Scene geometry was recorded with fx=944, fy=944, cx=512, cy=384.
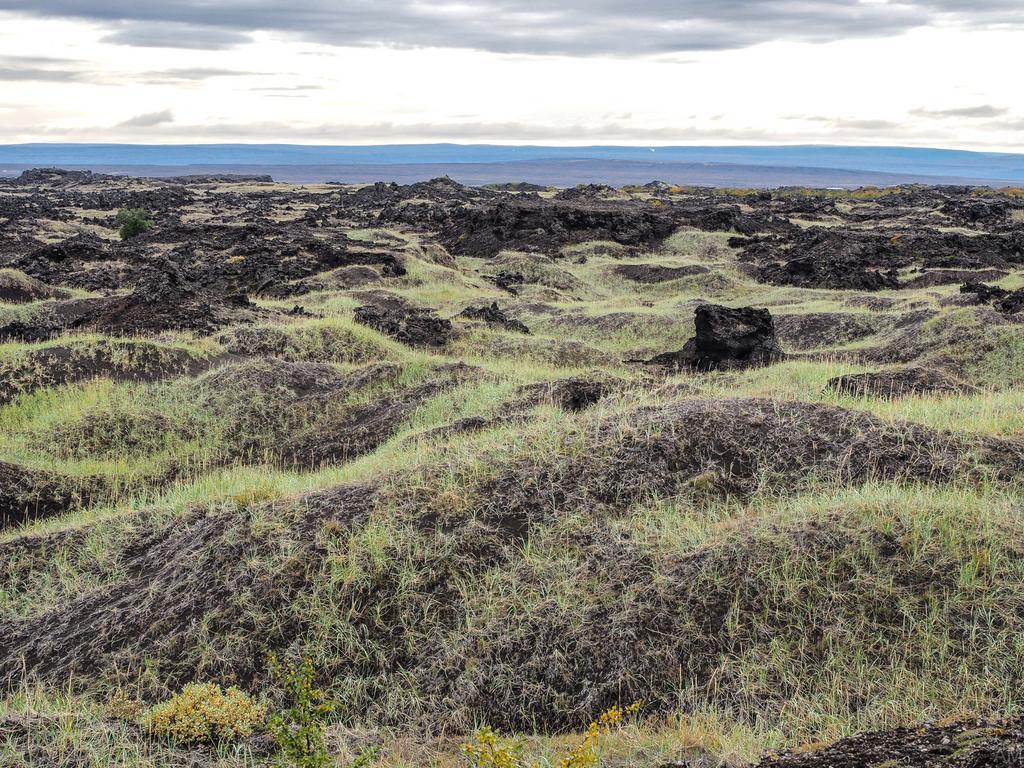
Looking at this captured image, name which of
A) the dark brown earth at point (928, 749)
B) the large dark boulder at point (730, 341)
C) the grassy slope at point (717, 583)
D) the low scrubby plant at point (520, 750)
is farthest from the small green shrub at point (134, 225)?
the dark brown earth at point (928, 749)

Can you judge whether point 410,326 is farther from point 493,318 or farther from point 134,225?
point 134,225

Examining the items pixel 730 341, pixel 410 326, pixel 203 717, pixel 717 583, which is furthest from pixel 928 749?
pixel 410 326

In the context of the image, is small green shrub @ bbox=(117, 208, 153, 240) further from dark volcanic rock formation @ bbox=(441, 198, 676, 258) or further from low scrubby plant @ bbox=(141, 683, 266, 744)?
low scrubby plant @ bbox=(141, 683, 266, 744)

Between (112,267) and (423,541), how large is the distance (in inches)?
1242

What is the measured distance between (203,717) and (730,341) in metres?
15.5

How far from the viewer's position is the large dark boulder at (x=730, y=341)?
19297 millimetres

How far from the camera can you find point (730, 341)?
19438mm

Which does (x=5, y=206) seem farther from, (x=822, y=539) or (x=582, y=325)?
(x=822, y=539)

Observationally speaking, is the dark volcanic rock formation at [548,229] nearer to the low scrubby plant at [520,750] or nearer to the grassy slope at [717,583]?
the grassy slope at [717,583]

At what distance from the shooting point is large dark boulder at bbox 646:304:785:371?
63.3ft

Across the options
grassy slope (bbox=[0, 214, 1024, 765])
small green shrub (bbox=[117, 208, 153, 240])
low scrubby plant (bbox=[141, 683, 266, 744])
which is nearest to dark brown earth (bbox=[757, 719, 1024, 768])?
grassy slope (bbox=[0, 214, 1024, 765])

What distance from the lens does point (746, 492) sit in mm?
8008

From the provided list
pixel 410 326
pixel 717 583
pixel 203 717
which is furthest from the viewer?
pixel 410 326

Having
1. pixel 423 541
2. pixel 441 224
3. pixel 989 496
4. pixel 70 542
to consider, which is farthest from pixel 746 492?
pixel 441 224
